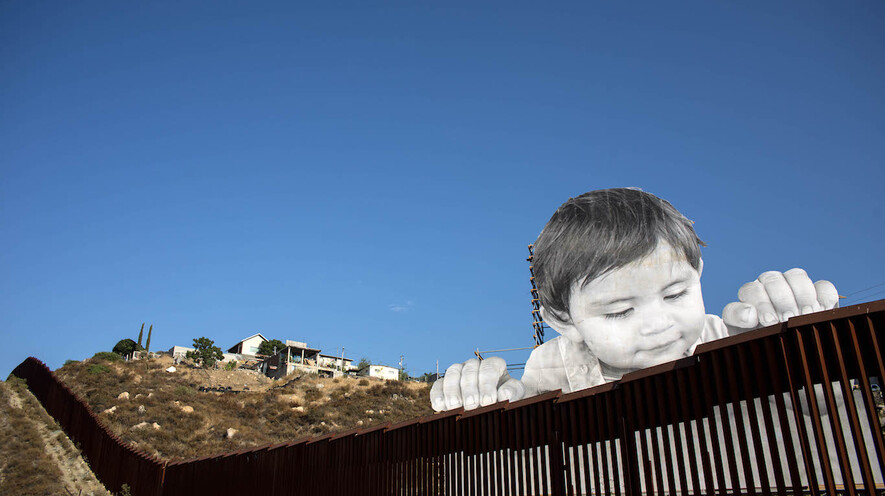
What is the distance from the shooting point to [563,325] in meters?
9.70

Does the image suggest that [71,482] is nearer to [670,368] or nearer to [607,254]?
[607,254]

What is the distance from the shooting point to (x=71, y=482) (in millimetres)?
19984

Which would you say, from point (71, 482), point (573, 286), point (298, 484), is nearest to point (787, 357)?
point (573, 286)

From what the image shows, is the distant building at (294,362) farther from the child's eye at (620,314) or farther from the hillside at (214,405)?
the child's eye at (620,314)

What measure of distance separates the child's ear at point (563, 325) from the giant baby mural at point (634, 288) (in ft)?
0.08

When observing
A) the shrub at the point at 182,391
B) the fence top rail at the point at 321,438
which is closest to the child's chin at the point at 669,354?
the fence top rail at the point at 321,438

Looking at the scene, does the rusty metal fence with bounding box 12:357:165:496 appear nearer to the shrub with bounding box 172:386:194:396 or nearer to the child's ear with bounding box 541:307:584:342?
the shrub with bounding box 172:386:194:396

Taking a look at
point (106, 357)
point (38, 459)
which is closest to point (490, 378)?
point (38, 459)

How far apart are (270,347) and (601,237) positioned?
71.8 metres

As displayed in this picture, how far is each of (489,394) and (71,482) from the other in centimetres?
1744

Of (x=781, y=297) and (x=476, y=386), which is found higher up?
(x=781, y=297)

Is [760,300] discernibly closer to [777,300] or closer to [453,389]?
[777,300]

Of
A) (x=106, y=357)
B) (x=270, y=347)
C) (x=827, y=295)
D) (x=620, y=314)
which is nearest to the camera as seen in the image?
(x=827, y=295)

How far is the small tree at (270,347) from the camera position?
75.1 meters
